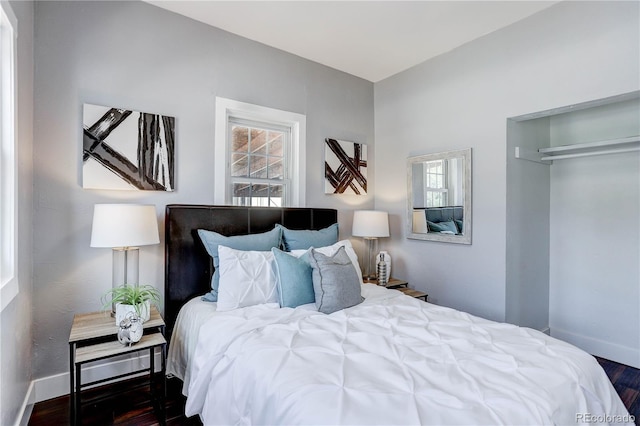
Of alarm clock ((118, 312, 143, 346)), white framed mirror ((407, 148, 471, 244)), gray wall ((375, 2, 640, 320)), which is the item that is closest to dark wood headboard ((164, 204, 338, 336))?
alarm clock ((118, 312, 143, 346))

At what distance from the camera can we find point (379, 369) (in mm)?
1398

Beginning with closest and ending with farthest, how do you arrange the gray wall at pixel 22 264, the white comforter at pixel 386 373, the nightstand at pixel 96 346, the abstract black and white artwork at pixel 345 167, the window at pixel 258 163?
the white comforter at pixel 386 373, the gray wall at pixel 22 264, the nightstand at pixel 96 346, the window at pixel 258 163, the abstract black and white artwork at pixel 345 167

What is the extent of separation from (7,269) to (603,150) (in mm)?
4356

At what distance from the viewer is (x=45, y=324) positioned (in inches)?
88.4

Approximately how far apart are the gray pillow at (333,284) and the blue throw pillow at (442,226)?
4.66 feet

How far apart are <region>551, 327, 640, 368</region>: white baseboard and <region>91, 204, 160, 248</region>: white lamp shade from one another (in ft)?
12.6

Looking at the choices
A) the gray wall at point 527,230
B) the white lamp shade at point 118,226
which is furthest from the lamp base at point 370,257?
the white lamp shade at point 118,226

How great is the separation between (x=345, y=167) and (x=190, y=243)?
74.7 inches

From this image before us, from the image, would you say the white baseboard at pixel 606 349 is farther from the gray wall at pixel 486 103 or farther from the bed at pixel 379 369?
the bed at pixel 379 369

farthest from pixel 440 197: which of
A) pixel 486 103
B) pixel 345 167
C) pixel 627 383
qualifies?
pixel 627 383

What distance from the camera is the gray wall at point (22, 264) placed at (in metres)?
1.66

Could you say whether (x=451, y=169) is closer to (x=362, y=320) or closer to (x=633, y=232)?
(x=633, y=232)

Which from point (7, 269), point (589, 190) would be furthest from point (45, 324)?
point (589, 190)

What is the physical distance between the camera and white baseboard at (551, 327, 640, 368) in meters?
2.86
